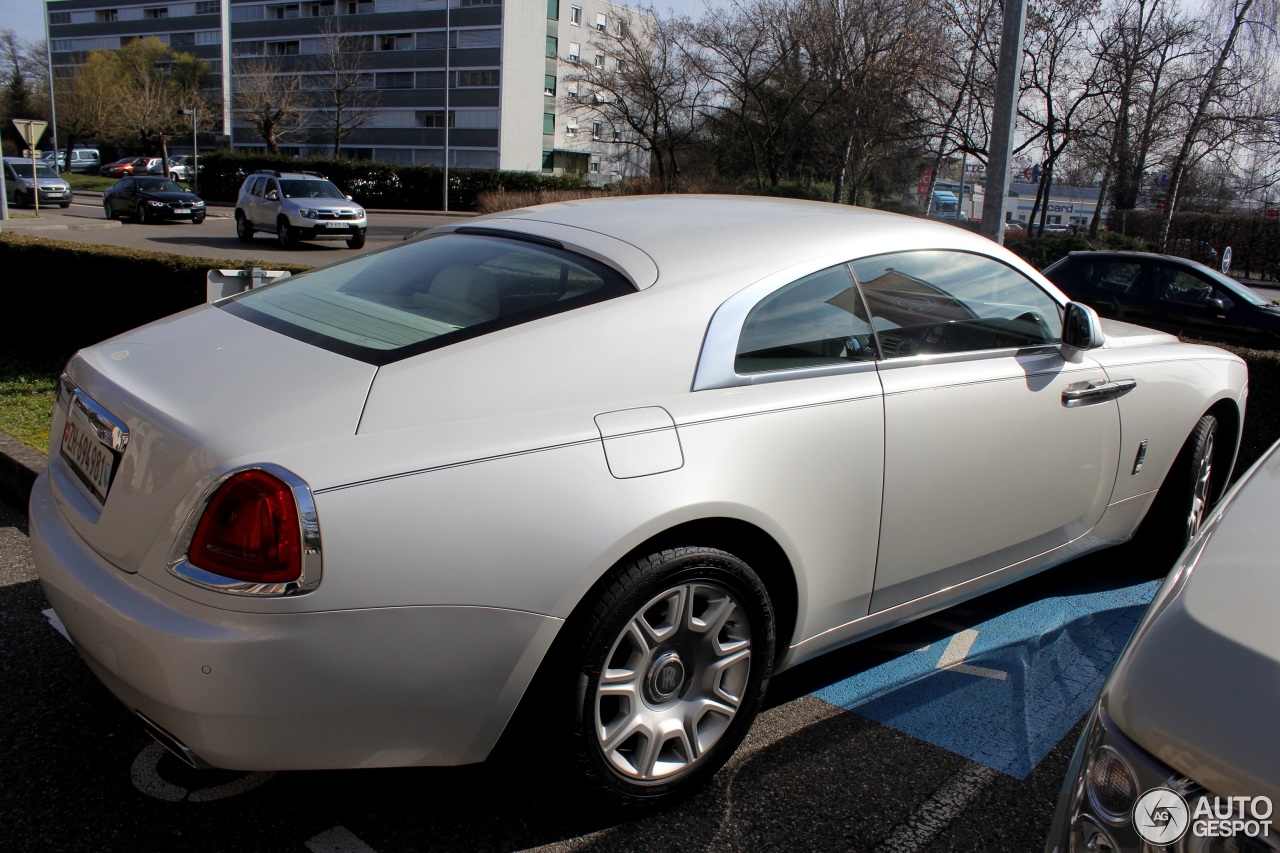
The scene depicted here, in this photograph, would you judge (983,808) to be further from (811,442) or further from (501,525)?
(501,525)

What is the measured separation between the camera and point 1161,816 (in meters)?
1.26

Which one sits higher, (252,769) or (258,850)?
(252,769)

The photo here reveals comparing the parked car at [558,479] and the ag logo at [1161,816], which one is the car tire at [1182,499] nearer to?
the parked car at [558,479]

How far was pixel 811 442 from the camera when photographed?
2627 millimetres

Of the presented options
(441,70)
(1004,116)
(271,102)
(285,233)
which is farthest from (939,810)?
(441,70)

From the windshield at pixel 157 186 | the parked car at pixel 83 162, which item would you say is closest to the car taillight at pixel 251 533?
the windshield at pixel 157 186

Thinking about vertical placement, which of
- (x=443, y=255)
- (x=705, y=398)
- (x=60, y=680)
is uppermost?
(x=443, y=255)

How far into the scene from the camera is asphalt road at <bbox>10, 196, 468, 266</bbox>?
22016 millimetres

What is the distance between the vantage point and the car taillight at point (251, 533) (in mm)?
1955

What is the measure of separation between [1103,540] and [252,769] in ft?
10.5

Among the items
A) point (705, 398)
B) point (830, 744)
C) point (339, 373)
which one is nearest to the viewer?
point (339, 373)

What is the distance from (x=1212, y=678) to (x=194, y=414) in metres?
2.01

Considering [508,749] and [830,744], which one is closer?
Answer: [508,749]

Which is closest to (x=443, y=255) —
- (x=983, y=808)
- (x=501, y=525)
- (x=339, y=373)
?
(x=339, y=373)
